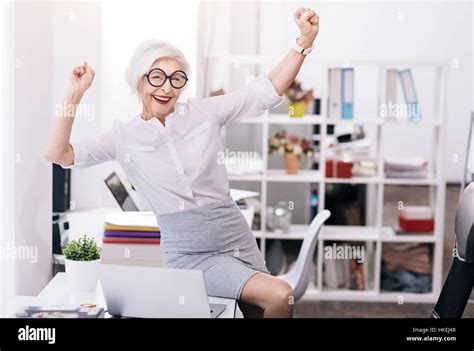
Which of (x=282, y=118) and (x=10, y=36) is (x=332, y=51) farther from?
(x=10, y=36)

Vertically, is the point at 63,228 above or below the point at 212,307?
above

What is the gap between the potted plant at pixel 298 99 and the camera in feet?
12.3

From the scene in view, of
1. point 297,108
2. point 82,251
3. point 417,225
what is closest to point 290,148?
point 297,108

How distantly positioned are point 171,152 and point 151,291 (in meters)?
0.41

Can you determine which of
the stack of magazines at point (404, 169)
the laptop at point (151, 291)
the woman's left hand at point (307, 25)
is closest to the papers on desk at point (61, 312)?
the laptop at point (151, 291)

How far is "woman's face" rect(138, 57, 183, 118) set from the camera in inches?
81.3

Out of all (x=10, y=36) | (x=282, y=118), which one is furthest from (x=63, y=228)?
(x=282, y=118)

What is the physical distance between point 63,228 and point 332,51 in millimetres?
1578

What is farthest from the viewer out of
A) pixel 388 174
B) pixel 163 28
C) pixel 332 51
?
pixel 388 174

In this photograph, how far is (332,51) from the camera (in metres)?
3.33

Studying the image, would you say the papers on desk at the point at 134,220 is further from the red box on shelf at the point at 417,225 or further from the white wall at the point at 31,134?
the red box on shelf at the point at 417,225

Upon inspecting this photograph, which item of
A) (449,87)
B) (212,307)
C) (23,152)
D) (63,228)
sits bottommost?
(212,307)

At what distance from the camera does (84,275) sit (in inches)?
78.7

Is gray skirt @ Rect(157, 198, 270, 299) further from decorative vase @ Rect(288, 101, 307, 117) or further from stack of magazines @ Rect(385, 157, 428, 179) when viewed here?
stack of magazines @ Rect(385, 157, 428, 179)
